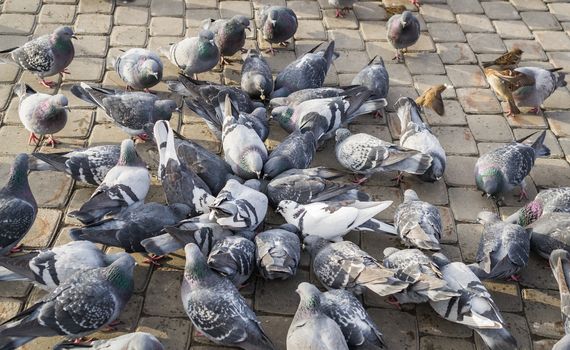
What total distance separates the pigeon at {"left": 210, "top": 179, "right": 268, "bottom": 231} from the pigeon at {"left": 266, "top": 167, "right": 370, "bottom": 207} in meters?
0.18

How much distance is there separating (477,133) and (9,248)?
497cm

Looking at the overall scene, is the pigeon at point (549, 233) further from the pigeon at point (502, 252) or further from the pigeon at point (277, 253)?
the pigeon at point (277, 253)

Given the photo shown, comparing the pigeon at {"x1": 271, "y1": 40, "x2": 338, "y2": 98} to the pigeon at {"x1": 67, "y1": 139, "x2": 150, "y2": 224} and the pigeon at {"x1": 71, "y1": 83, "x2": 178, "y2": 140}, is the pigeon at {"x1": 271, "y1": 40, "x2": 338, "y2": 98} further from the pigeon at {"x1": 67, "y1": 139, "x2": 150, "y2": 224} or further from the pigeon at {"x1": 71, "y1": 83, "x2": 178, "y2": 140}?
the pigeon at {"x1": 67, "y1": 139, "x2": 150, "y2": 224}

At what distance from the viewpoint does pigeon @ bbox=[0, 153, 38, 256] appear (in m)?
4.87

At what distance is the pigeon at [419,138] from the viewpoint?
589 centimetres

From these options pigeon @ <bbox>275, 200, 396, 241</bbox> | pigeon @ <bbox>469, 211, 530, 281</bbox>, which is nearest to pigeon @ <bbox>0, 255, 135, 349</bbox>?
pigeon @ <bbox>275, 200, 396, 241</bbox>

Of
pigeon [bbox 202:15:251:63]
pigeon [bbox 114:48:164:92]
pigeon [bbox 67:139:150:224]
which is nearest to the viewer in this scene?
pigeon [bbox 67:139:150:224]

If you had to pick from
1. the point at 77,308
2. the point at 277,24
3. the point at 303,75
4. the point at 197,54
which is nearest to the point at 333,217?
the point at 77,308

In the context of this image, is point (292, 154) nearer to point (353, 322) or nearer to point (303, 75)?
point (303, 75)

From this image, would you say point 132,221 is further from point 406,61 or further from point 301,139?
point 406,61

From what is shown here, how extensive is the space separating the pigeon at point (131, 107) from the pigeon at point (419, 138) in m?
2.48

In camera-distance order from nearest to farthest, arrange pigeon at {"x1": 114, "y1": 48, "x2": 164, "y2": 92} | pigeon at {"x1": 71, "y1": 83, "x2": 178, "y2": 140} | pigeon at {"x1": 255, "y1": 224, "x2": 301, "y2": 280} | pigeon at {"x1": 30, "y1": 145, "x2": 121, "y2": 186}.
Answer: pigeon at {"x1": 255, "y1": 224, "x2": 301, "y2": 280}, pigeon at {"x1": 30, "y1": 145, "x2": 121, "y2": 186}, pigeon at {"x1": 71, "y1": 83, "x2": 178, "y2": 140}, pigeon at {"x1": 114, "y1": 48, "x2": 164, "y2": 92}

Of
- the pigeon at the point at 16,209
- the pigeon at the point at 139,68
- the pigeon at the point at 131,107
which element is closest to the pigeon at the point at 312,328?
the pigeon at the point at 16,209

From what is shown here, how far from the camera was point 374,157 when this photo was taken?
5852 millimetres
